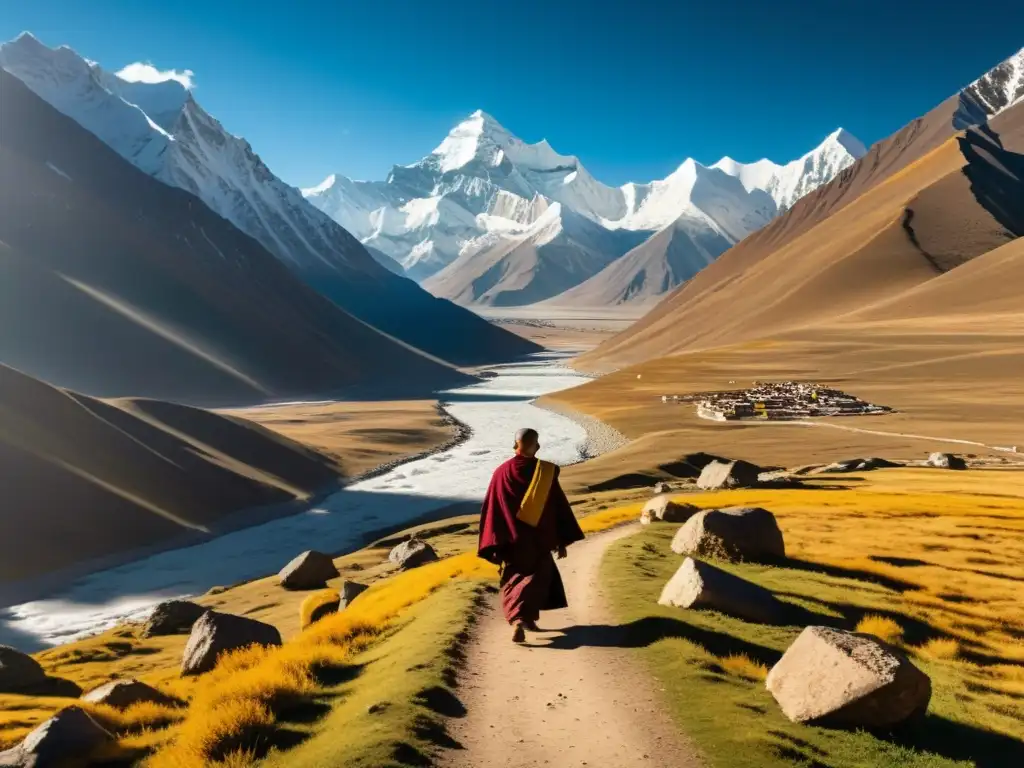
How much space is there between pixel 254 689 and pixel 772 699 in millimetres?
7545

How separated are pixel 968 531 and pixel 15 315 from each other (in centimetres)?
18965

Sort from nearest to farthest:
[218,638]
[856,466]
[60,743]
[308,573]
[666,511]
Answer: [60,743] < [218,638] < [666,511] < [308,573] < [856,466]

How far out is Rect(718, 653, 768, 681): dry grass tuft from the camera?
38.2 ft

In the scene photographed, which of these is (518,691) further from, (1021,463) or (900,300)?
(900,300)

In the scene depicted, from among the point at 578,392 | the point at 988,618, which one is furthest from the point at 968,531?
the point at 578,392

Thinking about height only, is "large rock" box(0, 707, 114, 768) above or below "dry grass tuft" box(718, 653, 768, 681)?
above

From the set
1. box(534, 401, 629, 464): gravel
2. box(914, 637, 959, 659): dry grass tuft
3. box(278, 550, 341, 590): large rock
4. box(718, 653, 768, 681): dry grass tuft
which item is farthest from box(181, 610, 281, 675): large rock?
box(534, 401, 629, 464): gravel

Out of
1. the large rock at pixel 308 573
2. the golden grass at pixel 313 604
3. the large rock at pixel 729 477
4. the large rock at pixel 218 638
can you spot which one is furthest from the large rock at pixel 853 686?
the large rock at pixel 729 477

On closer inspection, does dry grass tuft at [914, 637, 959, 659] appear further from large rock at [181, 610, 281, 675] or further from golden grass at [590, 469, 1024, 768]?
large rock at [181, 610, 281, 675]

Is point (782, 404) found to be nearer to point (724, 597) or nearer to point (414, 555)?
point (414, 555)

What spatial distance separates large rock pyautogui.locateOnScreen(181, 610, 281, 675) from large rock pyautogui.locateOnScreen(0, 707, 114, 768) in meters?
7.91

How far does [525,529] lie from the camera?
43.5ft

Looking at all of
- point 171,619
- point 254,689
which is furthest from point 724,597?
point 171,619

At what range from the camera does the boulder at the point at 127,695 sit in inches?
576
